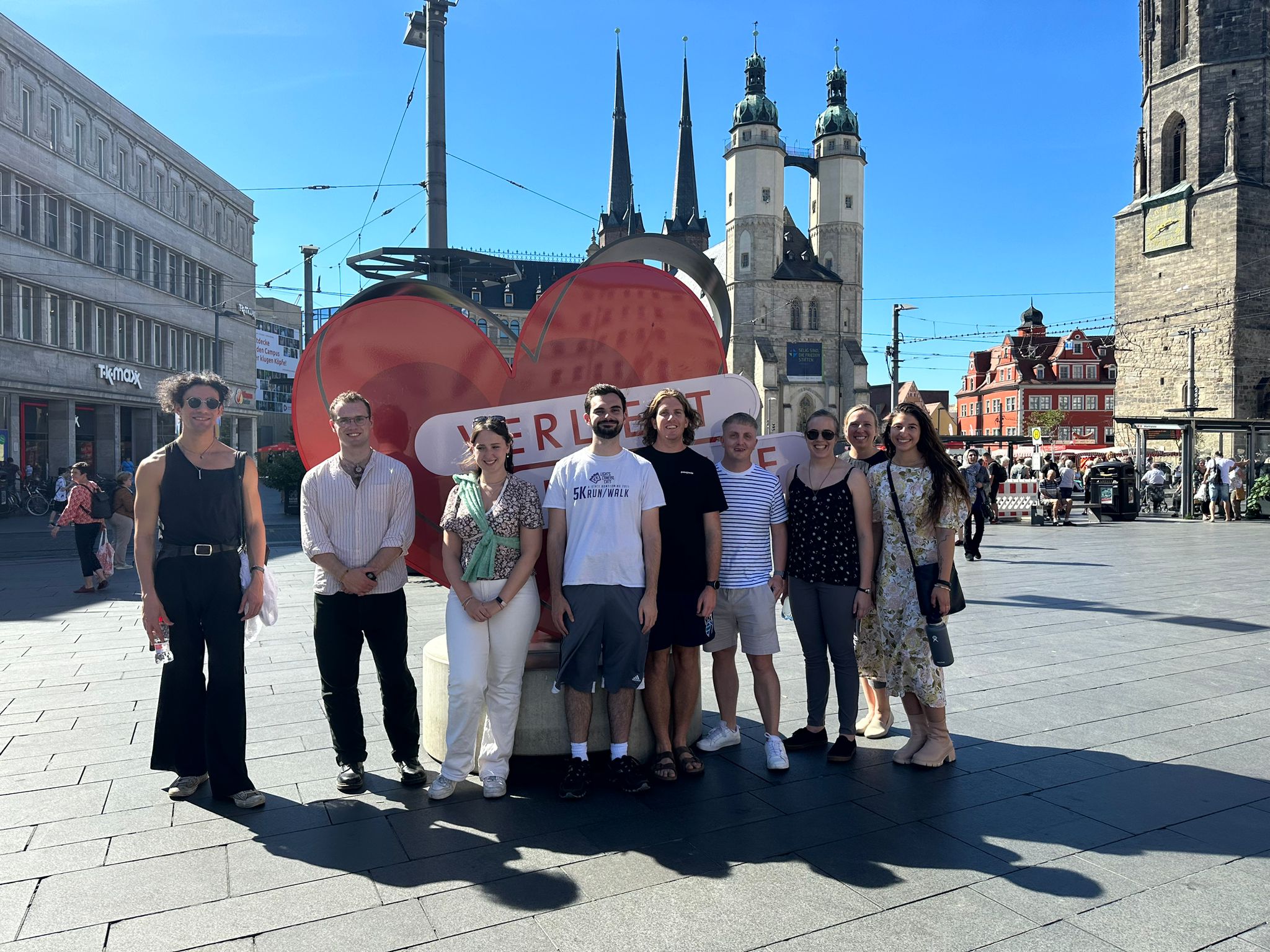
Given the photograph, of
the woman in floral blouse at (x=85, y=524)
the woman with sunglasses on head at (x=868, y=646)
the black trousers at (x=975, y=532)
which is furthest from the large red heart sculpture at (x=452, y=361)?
the black trousers at (x=975, y=532)

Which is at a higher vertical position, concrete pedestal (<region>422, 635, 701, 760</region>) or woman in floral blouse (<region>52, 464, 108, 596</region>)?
woman in floral blouse (<region>52, 464, 108, 596</region>)

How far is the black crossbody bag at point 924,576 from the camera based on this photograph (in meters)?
4.45

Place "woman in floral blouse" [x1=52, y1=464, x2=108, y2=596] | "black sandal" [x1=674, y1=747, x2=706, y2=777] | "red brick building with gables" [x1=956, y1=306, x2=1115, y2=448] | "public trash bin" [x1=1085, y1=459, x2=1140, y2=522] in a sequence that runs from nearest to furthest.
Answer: "black sandal" [x1=674, y1=747, x2=706, y2=777], "woman in floral blouse" [x1=52, y1=464, x2=108, y2=596], "public trash bin" [x1=1085, y1=459, x2=1140, y2=522], "red brick building with gables" [x1=956, y1=306, x2=1115, y2=448]

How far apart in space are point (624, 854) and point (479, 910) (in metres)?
0.65

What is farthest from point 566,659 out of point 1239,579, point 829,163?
point 829,163

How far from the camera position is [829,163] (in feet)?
254

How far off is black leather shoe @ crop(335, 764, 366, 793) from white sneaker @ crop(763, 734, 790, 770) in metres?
1.90

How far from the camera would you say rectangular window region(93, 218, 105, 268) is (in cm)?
3219

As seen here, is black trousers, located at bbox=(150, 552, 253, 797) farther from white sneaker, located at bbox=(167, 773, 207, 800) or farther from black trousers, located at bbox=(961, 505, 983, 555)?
black trousers, located at bbox=(961, 505, 983, 555)

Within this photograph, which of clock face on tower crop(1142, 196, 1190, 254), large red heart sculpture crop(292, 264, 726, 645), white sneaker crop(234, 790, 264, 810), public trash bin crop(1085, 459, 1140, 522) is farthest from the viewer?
clock face on tower crop(1142, 196, 1190, 254)

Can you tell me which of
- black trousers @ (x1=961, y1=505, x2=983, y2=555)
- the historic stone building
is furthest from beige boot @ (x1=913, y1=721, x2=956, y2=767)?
the historic stone building

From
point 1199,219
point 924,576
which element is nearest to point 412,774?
point 924,576

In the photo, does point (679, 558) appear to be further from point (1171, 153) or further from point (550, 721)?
point (1171, 153)

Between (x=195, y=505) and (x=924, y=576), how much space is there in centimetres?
340
